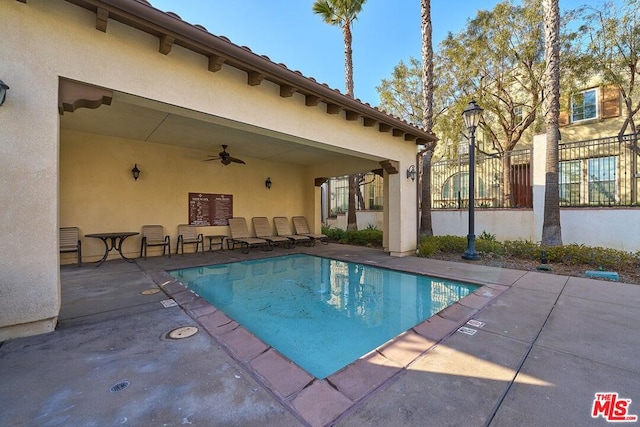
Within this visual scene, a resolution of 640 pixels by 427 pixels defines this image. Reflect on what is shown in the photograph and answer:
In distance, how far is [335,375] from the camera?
2.34 metres

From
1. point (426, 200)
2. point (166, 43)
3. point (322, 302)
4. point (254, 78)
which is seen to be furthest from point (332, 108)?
point (426, 200)

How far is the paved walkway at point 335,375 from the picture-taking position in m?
1.84

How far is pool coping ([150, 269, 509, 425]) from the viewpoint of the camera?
1.98 meters

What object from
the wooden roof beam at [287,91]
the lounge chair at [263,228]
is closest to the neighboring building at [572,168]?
the lounge chair at [263,228]

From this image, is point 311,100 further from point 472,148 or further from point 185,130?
point 472,148

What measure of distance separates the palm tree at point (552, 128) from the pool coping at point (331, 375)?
16.5ft

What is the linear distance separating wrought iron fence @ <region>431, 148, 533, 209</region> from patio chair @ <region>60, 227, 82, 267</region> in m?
11.6

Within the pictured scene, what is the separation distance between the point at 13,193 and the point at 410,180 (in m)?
8.24

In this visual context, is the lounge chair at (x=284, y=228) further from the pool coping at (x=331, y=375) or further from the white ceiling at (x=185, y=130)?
the pool coping at (x=331, y=375)

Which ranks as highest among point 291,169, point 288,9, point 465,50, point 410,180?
point 288,9

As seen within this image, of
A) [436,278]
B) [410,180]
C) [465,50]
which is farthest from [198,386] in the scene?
[465,50]

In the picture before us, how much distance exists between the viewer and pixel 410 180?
848cm

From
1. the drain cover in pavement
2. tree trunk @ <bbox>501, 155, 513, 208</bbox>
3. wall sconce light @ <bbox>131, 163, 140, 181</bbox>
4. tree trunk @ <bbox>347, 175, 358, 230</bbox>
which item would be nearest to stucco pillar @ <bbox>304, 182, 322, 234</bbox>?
tree trunk @ <bbox>347, 175, 358, 230</bbox>

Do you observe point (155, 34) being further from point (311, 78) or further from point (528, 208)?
point (528, 208)
